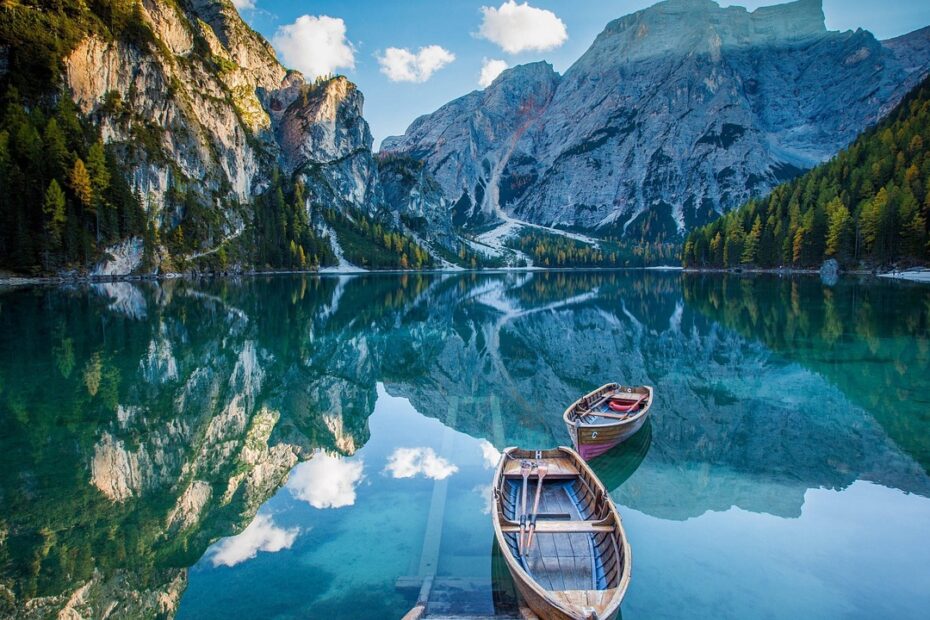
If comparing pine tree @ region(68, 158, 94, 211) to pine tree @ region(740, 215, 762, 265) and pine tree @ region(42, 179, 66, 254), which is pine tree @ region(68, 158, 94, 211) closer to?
pine tree @ region(42, 179, 66, 254)

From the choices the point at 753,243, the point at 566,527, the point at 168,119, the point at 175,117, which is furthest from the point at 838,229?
the point at 175,117

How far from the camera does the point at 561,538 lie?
369 inches

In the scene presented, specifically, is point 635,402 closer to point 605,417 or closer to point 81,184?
point 605,417

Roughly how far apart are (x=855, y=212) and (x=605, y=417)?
358 ft

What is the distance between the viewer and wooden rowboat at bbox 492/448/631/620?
23.7 feet

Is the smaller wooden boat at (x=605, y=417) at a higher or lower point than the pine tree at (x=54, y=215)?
lower

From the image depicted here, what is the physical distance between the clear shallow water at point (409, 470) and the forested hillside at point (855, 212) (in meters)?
71.7

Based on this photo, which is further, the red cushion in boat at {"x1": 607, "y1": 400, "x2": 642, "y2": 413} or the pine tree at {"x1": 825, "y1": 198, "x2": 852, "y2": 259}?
the pine tree at {"x1": 825, "y1": 198, "x2": 852, "y2": 259}

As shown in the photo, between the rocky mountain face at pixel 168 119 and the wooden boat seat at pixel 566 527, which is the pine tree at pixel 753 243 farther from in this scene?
the rocky mountain face at pixel 168 119

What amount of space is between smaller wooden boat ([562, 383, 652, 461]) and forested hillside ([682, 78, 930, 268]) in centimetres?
9424

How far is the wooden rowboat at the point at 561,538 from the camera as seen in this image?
7.22m

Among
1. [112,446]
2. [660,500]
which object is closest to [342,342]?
[112,446]

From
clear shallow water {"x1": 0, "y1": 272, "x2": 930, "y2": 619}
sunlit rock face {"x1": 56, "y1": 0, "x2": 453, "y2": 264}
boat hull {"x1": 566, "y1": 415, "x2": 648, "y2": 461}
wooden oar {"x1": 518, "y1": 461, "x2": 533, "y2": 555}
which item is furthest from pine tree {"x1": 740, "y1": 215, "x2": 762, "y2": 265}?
sunlit rock face {"x1": 56, "y1": 0, "x2": 453, "y2": 264}

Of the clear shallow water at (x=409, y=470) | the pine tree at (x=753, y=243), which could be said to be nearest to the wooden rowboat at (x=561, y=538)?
the clear shallow water at (x=409, y=470)
